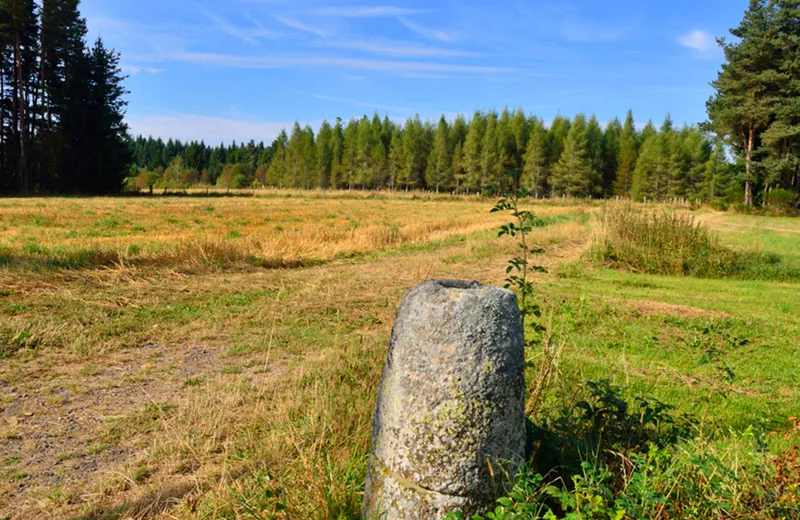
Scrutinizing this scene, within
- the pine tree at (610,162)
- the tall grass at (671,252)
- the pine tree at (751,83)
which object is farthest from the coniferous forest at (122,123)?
the tall grass at (671,252)

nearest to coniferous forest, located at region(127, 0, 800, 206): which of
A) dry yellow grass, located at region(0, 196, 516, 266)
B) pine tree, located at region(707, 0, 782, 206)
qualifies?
pine tree, located at region(707, 0, 782, 206)

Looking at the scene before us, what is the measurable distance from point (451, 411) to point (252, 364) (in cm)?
380

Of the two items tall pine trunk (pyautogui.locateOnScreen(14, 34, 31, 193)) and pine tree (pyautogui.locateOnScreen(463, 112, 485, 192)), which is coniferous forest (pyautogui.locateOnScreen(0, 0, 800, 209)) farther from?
pine tree (pyautogui.locateOnScreen(463, 112, 485, 192))

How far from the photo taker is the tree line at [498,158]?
6322cm

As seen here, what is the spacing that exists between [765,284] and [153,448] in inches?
485

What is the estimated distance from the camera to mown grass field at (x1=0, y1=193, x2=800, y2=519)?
11.0ft

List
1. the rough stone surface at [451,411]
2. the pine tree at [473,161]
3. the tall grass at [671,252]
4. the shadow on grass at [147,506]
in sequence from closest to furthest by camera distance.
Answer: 1. the rough stone surface at [451,411]
2. the shadow on grass at [147,506]
3. the tall grass at [671,252]
4. the pine tree at [473,161]

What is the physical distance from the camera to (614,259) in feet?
44.2

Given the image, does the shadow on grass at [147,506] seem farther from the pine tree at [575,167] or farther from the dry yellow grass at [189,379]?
the pine tree at [575,167]

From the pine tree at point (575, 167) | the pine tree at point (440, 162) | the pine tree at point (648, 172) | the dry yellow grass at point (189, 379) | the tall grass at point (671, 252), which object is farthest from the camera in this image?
the pine tree at point (440, 162)

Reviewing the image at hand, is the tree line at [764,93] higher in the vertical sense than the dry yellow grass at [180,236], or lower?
higher

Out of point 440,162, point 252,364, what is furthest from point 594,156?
point 252,364

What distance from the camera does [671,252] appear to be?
12883 millimetres

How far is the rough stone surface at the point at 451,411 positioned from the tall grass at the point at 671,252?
1167 centimetres
